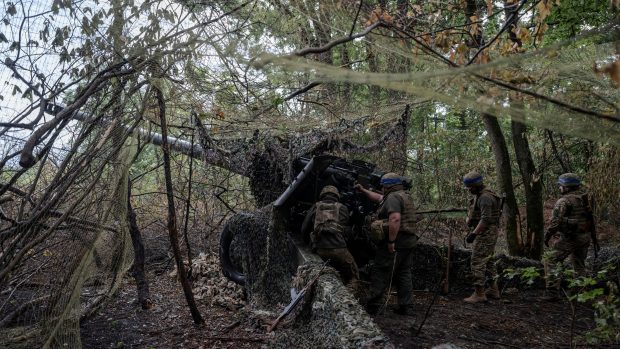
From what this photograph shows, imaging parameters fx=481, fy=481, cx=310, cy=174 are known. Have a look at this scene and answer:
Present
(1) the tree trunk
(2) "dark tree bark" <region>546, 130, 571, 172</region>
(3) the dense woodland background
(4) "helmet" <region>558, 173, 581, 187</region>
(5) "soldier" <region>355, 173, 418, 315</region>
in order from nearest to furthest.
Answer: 1. (3) the dense woodland background
2. (5) "soldier" <region>355, 173, 418, 315</region>
3. (4) "helmet" <region>558, 173, 581, 187</region>
4. (1) the tree trunk
5. (2) "dark tree bark" <region>546, 130, 571, 172</region>

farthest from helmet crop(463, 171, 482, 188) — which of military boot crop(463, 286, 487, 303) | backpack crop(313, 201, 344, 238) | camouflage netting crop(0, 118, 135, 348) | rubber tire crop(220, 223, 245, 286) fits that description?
camouflage netting crop(0, 118, 135, 348)

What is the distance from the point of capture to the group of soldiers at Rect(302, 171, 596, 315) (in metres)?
5.90

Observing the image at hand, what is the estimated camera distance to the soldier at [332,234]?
19.2ft

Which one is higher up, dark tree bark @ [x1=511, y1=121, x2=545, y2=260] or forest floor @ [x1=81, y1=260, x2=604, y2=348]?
dark tree bark @ [x1=511, y1=121, x2=545, y2=260]

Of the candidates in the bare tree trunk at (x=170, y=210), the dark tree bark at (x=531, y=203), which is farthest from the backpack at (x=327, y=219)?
the dark tree bark at (x=531, y=203)

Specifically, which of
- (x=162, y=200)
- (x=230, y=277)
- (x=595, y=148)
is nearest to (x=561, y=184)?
(x=595, y=148)

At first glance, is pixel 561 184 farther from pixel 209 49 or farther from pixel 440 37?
pixel 209 49

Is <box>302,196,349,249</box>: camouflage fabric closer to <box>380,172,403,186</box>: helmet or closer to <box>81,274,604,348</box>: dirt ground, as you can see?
<box>380,172,403,186</box>: helmet

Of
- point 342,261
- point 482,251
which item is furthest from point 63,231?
point 482,251

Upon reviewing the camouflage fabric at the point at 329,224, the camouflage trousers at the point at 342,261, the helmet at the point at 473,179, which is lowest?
the camouflage trousers at the point at 342,261

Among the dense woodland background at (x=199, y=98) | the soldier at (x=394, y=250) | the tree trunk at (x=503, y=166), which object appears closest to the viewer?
the dense woodland background at (x=199, y=98)

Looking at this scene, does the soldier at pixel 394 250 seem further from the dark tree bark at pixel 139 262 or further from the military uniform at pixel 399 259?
the dark tree bark at pixel 139 262

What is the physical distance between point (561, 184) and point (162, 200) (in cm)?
768

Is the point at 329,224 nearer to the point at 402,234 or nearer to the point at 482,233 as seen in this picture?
the point at 402,234
